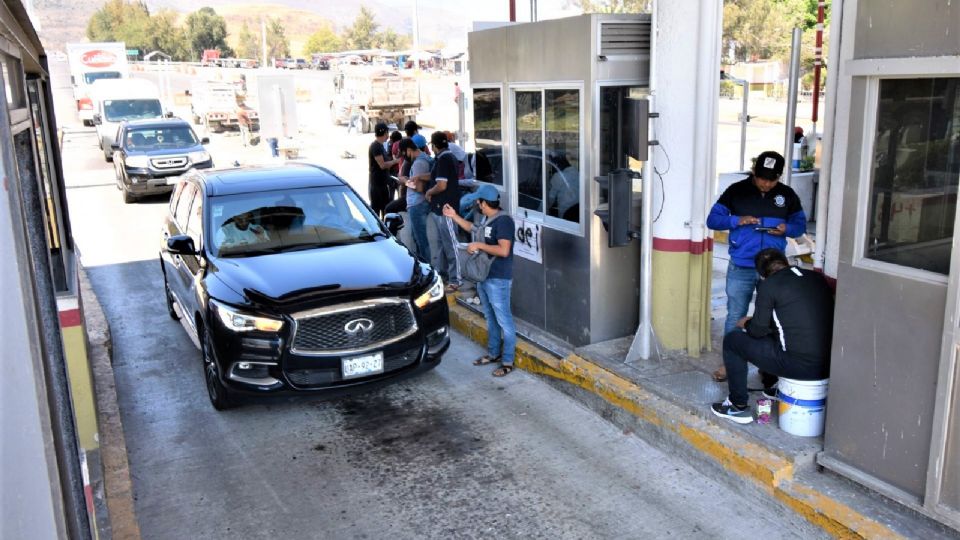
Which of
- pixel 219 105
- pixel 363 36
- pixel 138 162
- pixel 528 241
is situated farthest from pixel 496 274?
pixel 363 36

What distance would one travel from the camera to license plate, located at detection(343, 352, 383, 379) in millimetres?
5742

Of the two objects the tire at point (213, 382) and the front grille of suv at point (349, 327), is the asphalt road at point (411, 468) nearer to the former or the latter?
the tire at point (213, 382)

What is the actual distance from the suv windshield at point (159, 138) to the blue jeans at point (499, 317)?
1302 centimetres

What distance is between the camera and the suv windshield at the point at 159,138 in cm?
1759

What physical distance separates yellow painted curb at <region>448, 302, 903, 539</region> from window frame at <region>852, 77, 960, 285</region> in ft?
4.29

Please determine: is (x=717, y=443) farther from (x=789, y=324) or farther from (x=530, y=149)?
(x=530, y=149)

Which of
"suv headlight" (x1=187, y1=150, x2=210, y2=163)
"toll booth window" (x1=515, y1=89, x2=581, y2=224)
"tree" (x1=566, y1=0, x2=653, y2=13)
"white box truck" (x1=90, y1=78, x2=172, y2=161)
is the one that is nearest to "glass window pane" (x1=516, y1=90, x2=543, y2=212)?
"toll booth window" (x1=515, y1=89, x2=581, y2=224)

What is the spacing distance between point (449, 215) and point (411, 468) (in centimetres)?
234

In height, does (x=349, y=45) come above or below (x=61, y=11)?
below

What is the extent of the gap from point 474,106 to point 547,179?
1510mm

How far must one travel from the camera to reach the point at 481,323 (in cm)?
789

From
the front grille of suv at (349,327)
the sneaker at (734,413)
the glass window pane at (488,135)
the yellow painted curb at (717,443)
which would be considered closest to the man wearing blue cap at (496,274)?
the yellow painted curb at (717,443)

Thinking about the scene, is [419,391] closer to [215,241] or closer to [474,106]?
[215,241]

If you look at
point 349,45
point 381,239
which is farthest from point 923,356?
point 349,45
